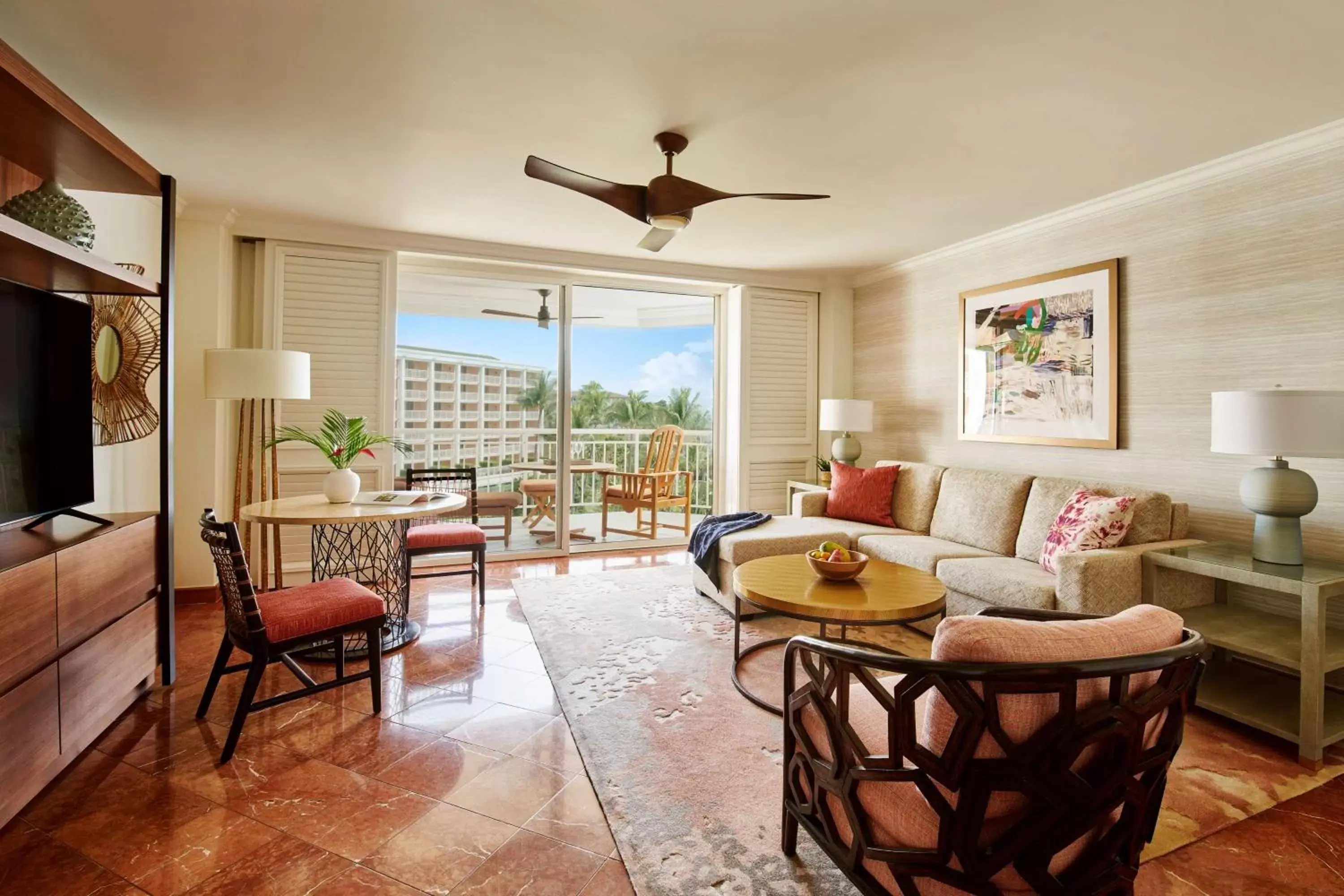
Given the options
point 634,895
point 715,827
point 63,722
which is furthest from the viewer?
point 63,722

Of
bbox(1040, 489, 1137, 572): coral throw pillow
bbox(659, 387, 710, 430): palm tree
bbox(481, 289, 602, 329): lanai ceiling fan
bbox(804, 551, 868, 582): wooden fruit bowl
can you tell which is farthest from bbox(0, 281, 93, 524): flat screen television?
bbox(659, 387, 710, 430): palm tree

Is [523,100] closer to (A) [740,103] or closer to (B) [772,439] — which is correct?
(A) [740,103]

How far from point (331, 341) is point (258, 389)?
1.29 m

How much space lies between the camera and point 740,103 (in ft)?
8.11

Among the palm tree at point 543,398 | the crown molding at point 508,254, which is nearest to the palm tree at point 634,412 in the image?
the palm tree at point 543,398

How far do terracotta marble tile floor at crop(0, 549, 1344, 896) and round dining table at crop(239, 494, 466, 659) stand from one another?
568mm

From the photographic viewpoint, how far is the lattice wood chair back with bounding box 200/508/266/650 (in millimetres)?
2129

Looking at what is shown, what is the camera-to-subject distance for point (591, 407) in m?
6.09

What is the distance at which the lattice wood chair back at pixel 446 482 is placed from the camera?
407 cm

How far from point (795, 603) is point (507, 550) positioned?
3.28 m

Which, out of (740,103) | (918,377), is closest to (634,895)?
(740,103)

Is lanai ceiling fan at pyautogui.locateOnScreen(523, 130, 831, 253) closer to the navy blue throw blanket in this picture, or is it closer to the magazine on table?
the magazine on table

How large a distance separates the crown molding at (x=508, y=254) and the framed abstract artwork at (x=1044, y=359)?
1.67m

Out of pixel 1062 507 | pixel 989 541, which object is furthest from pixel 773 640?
pixel 1062 507
